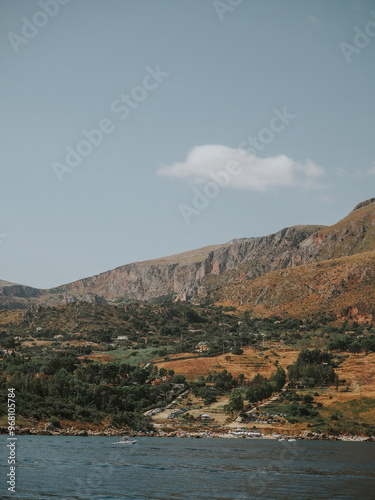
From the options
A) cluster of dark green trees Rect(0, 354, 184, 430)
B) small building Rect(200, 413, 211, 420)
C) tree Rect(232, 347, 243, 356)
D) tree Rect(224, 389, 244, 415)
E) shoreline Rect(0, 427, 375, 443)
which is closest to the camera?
shoreline Rect(0, 427, 375, 443)

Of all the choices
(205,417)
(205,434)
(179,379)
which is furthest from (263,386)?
(205,434)

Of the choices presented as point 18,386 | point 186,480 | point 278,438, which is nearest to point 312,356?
point 278,438

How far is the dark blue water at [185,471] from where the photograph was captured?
136 feet

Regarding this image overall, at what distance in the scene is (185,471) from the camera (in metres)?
53.0

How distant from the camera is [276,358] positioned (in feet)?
516

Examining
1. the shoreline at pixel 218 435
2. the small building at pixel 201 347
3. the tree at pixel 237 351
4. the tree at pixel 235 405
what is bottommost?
the shoreline at pixel 218 435

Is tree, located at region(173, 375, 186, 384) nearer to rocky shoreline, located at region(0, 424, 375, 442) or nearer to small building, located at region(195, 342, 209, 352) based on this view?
rocky shoreline, located at region(0, 424, 375, 442)

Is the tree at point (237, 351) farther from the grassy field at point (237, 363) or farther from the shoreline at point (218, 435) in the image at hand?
the shoreline at point (218, 435)

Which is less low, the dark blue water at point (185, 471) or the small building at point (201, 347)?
the small building at point (201, 347)

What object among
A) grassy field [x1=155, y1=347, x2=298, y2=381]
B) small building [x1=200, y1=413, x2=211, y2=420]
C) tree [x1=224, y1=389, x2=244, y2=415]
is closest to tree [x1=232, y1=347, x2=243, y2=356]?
grassy field [x1=155, y1=347, x2=298, y2=381]

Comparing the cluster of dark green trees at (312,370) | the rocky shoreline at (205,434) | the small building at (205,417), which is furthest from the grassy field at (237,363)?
the rocky shoreline at (205,434)

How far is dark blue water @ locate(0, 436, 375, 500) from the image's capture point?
41500mm

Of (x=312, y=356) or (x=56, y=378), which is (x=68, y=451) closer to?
(x=56, y=378)

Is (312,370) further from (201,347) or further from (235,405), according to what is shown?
(201,347)
